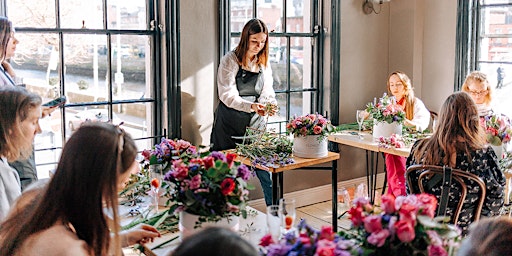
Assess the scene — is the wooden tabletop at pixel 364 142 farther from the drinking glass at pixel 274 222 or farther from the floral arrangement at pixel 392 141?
the drinking glass at pixel 274 222

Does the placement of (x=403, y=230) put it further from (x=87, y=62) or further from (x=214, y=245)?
(x=87, y=62)

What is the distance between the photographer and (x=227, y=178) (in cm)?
214

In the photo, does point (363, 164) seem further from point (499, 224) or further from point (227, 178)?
point (499, 224)

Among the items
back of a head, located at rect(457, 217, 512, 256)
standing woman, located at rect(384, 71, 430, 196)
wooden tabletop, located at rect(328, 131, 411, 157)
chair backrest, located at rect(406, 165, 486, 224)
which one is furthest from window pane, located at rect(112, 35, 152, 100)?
back of a head, located at rect(457, 217, 512, 256)

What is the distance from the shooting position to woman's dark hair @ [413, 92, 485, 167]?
9.84 ft

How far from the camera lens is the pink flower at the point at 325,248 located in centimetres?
150

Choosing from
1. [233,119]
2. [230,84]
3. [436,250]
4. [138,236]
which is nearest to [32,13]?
[230,84]

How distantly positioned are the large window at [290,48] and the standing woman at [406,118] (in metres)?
0.73

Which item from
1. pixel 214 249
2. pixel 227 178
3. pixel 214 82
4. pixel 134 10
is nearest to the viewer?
pixel 214 249

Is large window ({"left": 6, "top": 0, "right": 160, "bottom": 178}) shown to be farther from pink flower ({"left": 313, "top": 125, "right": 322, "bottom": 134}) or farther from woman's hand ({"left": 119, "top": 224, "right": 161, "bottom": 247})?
woman's hand ({"left": 119, "top": 224, "right": 161, "bottom": 247})

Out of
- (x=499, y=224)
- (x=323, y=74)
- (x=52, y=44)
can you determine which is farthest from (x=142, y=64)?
(x=499, y=224)

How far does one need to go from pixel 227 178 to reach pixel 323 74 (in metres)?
3.06

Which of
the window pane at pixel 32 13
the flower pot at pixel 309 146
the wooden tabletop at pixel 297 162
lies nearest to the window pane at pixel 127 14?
the window pane at pixel 32 13

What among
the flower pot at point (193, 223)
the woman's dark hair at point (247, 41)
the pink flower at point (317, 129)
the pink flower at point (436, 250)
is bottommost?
the flower pot at point (193, 223)
